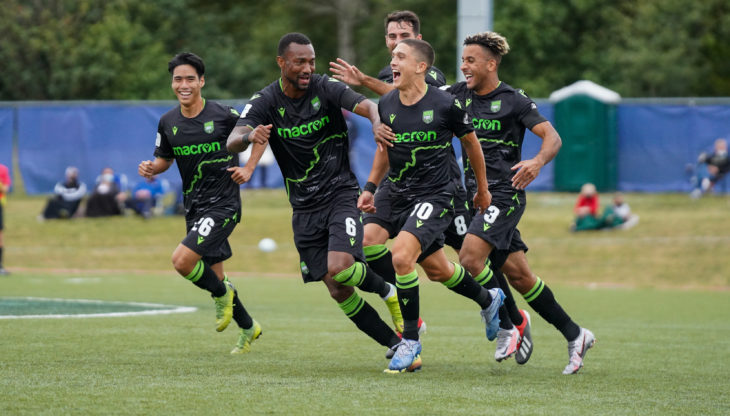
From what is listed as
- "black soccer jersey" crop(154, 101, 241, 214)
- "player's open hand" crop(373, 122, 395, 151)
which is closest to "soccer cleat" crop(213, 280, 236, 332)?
"black soccer jersey" crop(154, 101, 241, 214)

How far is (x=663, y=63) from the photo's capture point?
38.6 metres

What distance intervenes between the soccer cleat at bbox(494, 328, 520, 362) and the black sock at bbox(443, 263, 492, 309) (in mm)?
324

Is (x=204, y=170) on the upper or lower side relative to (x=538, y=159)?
lower

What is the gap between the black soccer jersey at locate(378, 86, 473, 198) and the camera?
805 cm

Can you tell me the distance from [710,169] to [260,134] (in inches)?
721

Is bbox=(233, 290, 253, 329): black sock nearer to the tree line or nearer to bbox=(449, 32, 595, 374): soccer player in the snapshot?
bbox=(449, 32, 595, 374): soccer player

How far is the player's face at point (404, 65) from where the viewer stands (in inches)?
318

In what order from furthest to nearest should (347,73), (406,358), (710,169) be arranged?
(710,169), (347,73), (406,358)

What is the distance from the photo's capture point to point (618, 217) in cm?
2267

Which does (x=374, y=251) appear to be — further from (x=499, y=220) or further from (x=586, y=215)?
(x=586, y=215)

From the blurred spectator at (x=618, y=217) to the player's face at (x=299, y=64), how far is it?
1527cm

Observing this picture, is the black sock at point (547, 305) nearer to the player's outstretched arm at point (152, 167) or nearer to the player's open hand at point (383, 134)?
the player's open hand at point (383, 134)

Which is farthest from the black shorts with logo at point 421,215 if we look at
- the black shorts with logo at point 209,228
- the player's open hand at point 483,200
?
the black shorts with logo at point 209,228

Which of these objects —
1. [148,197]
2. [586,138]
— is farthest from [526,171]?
[148,197]
